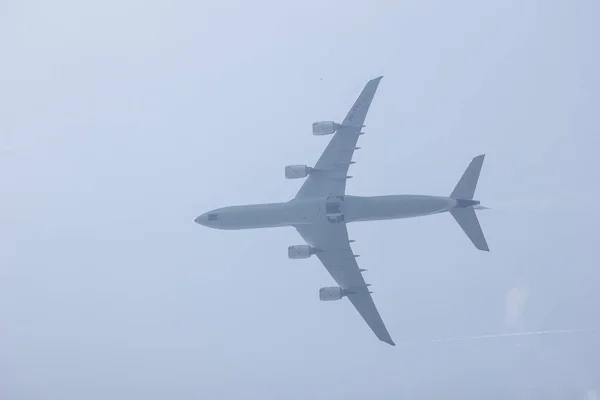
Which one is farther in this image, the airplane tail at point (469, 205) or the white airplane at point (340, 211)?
the white airplane at point (340, 211)

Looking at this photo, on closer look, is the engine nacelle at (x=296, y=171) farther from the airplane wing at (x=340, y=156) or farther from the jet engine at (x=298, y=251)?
the jet engine at (x=298, y=251)

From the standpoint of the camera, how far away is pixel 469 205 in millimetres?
72250

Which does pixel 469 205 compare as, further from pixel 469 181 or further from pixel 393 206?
pixel 393 206

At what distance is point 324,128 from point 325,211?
7827 mm

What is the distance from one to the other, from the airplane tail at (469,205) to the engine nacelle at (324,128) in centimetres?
1263

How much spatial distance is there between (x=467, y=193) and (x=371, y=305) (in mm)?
14873

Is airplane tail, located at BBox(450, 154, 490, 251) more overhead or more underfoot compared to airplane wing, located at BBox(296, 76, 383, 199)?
more underfoot

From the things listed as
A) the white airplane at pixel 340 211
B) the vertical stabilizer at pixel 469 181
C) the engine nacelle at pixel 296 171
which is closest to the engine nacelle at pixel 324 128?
the white airplane at pixel 340 211

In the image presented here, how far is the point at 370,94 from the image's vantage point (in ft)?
244

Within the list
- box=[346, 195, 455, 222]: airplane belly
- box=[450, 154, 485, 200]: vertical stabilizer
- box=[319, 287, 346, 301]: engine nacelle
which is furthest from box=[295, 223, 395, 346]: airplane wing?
box=[450, 154, 485, 200]: vertical stabilizer

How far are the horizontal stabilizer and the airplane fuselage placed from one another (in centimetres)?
130

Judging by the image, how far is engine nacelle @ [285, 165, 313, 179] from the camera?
245ft

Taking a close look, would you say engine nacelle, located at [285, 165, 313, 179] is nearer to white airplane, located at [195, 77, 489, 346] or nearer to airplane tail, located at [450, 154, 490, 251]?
white airplane, located at [195, 77, 489, 346]

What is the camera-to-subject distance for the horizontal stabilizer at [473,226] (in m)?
72.6
